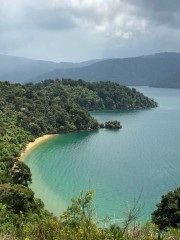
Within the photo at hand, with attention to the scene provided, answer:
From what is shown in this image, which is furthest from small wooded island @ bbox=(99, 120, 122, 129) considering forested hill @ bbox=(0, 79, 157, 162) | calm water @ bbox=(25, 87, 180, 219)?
forested hill @ bbox=(0, 79, 157, 162)

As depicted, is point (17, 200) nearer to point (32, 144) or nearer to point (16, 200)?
point (16, 200)

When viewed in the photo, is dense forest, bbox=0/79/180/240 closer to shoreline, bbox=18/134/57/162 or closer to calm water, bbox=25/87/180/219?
shoreline, bbox=18/134/57/162

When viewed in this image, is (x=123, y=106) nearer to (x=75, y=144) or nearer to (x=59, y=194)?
(x=75, y=144)

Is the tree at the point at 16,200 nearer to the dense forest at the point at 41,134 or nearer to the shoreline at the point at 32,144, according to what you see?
the dense forest at the point at 41,134

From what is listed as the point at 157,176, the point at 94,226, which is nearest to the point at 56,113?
the point at 157,176

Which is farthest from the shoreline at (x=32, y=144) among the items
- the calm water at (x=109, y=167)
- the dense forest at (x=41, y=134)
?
the calm water at (x=109, y=167)

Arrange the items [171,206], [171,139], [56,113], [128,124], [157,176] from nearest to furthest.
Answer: [171,206]
[157,176]
[171,139]
[56,113]
[128,124]
